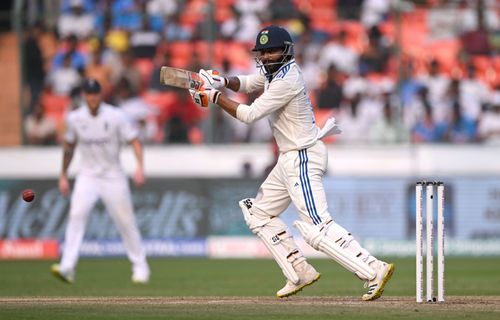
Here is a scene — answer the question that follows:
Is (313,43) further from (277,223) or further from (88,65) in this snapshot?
(277,223)

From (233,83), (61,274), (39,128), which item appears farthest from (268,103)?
(39,128)

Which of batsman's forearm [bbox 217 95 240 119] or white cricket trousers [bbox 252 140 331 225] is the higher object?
batsman's forearm [bbox 217 95 240 119]

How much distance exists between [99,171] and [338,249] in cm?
491

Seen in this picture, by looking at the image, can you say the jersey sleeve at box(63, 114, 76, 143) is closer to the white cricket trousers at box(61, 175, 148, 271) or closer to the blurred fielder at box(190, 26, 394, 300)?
the white cricket trousers at box(61, 175, 148, 271)

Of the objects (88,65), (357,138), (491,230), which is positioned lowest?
(491,230)

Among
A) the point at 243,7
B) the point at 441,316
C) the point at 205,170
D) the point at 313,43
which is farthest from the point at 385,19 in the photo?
the point at 441,316

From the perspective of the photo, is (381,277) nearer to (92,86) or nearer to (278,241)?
(278,241)

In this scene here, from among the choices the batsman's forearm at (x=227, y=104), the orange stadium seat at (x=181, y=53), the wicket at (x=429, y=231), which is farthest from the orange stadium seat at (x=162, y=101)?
the wicket at (x=429, y=231)

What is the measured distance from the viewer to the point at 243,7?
69.3 feet

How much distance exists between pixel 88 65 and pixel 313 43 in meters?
4.37

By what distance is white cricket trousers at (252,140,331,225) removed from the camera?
356 inches

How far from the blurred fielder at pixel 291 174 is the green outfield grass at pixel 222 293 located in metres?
0.34

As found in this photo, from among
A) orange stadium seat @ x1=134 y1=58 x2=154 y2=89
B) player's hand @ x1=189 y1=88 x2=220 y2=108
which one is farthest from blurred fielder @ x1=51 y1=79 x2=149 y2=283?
orange stadium seat @ x1=134 y1=58 x2=154 y2=89

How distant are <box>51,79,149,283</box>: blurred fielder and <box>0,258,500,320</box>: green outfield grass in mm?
579
